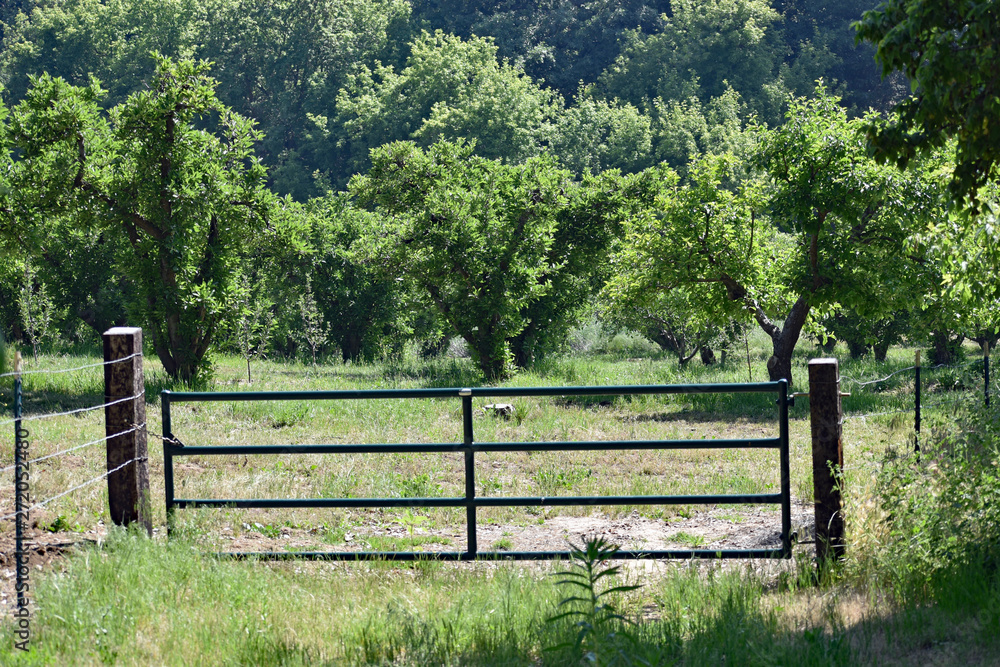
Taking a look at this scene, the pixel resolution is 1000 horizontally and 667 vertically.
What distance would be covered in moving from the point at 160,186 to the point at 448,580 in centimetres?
1397

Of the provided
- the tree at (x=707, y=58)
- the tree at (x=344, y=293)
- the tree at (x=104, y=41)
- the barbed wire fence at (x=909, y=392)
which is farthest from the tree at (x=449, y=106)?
the barbed wire fence at (x=909, y=392)

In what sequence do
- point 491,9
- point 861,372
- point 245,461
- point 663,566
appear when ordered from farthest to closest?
point 491,9, point 861,372, point 245,461, point 663,566

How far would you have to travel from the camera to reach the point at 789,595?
6035 mm

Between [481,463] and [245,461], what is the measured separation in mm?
2801

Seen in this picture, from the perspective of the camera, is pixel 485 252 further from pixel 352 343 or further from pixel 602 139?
pixel 602 139

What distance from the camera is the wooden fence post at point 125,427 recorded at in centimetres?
701

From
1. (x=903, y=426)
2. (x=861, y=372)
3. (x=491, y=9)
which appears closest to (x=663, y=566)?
(x=903, y=426)

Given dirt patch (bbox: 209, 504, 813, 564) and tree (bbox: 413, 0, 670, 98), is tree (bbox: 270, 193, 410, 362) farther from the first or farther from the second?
tree (bbox: 413, 0, 670, 98)

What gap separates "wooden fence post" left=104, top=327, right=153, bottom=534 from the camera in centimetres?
701

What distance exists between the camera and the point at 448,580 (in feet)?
21.1

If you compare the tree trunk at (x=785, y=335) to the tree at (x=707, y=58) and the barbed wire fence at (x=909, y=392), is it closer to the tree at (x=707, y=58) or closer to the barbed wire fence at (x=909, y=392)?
the barbed wire fence at (x=909, y=392)

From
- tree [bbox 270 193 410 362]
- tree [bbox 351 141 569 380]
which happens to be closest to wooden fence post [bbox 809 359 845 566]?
tree [bbox 351 141 569 380]

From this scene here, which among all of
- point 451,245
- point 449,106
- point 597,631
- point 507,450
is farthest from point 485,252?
point 449,106

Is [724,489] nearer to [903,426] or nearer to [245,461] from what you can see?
[903,426]
